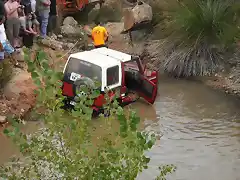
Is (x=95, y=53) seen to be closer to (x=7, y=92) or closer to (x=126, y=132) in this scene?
(x=7, y=92)

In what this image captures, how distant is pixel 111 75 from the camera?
10773 millimetres

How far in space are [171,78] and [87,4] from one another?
16.7 feet

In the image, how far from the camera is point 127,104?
11.5 metres

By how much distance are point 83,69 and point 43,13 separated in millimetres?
3771

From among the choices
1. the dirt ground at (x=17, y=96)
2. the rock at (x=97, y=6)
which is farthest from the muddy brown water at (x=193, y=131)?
the rock at (x=97, y=6)

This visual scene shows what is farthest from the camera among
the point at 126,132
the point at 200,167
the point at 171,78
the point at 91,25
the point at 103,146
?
the point at 91,25

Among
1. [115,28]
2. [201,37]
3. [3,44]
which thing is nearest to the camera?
[3,44]

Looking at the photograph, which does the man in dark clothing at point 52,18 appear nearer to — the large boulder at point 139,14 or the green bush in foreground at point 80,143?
the large boulder at point 139,14

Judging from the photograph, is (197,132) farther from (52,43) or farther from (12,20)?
(52,43)

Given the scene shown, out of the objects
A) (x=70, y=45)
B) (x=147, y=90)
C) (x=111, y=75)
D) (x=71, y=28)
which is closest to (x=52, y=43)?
(x=70, y=45)

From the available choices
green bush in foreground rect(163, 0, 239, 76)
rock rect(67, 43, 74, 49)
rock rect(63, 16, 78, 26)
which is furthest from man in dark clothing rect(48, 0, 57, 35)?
green bush in foreground rect(163, 0, 239, 76)

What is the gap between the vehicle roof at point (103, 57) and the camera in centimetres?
1075

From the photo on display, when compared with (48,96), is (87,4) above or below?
below

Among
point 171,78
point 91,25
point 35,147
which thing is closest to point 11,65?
point 171,78
